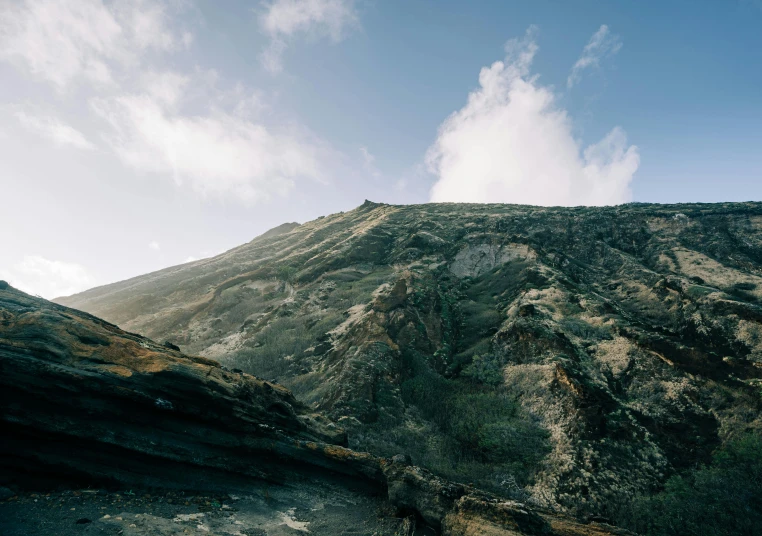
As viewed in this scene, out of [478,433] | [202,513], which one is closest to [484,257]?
[478,433]

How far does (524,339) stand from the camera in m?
32.4

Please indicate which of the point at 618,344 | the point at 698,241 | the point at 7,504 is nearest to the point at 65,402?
the point at 7,504

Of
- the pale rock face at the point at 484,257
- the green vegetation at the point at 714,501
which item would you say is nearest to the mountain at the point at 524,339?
the pale rock face at the point at 484,257

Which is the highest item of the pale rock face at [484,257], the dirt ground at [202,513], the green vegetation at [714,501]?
the pale rock face at [484,257]

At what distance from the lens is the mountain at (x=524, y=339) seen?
22312 millimetres

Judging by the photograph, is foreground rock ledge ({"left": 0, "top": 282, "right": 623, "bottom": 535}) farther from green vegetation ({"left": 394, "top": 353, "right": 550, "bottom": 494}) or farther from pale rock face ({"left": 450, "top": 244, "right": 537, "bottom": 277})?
pale rock face ({"left": 450, "top": 244, "right": 537, "bottom": 277})

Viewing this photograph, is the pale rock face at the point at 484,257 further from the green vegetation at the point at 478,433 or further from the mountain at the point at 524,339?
the green vegetation at the point at 478,433

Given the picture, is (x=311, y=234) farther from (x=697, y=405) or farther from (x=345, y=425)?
(x=697, y=405)

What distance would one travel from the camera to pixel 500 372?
103 feet

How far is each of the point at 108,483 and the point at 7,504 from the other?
2404mm

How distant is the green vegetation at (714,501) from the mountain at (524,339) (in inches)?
31.9

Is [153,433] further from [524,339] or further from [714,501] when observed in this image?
[524,339]

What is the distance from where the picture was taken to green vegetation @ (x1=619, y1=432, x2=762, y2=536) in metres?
16.5

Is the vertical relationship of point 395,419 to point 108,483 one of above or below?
below
